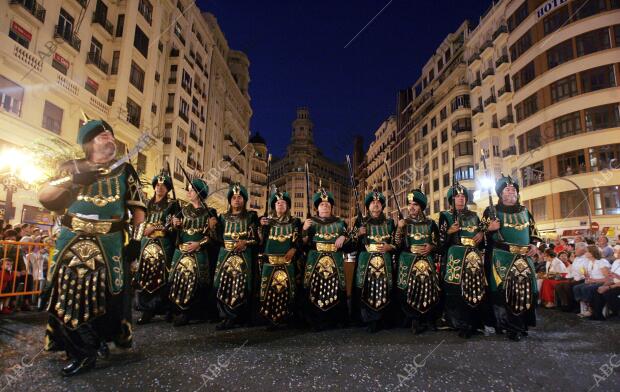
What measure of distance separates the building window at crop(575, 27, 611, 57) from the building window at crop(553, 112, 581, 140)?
455cm

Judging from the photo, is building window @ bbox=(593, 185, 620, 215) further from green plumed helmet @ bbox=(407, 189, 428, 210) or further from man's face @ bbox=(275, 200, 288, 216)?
man's face @ bbox=(275, 200, 288, 216)

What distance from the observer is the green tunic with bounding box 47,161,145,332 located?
3.84 m

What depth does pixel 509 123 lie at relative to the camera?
34.5 m

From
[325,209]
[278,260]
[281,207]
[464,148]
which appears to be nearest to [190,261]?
[278,260]

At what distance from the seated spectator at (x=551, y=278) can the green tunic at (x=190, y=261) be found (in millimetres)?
9554

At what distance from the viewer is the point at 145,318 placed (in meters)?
6.63

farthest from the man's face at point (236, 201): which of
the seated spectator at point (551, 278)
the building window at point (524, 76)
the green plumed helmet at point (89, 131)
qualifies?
the building window at point (524, 76)

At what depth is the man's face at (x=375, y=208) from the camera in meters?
6.72

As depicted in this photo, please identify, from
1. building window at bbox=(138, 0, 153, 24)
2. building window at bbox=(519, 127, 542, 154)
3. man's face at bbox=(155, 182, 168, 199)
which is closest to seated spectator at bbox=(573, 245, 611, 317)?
man's face at bbox=(155, 182, 168, 199)

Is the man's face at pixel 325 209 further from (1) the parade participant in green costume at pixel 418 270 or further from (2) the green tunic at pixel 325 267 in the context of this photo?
(1) the parade participant in green costume at pixel 418 270

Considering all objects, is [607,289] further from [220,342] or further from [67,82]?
[67,82]

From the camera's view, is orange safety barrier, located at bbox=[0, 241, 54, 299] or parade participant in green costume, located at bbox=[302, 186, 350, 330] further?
orange safety barrier, located at bbox=[0, 241, 54, 299]

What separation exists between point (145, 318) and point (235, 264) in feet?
6.31

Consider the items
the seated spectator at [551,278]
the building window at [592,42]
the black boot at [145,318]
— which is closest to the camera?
the black boot at [145,318]
